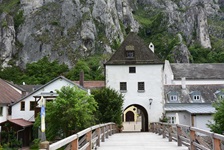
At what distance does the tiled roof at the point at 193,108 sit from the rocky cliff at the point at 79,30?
5201cm

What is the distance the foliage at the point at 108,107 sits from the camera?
2834cm

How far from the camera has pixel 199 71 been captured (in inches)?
2309

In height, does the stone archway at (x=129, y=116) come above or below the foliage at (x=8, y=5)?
below

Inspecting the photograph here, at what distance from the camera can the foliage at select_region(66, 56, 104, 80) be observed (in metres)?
75.9

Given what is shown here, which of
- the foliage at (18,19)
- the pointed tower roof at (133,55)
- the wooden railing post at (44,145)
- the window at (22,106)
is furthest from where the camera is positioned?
the foliage at (18,19)

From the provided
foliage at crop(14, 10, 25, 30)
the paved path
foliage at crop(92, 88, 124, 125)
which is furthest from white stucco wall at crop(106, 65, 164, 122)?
foliage at crop(14, 10, 25, 30)

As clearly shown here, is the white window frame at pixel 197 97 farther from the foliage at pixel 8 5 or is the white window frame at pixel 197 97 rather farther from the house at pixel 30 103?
the foliage at pixel 8 5

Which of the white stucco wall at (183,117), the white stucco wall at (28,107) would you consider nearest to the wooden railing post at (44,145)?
the white stucco wall at (183,117)

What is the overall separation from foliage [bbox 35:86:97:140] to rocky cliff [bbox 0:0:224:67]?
194 feet

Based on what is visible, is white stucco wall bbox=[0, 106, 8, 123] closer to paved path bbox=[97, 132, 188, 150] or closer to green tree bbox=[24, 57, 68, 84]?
paved path bbox=[97, 132, 188, 150]

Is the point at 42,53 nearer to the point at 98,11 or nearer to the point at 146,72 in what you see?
the point at 98,11

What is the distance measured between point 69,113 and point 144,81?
39.8 ft

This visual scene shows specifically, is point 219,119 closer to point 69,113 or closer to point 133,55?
point 69,113

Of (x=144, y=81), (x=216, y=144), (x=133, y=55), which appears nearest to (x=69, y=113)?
(x=144, y=81)
